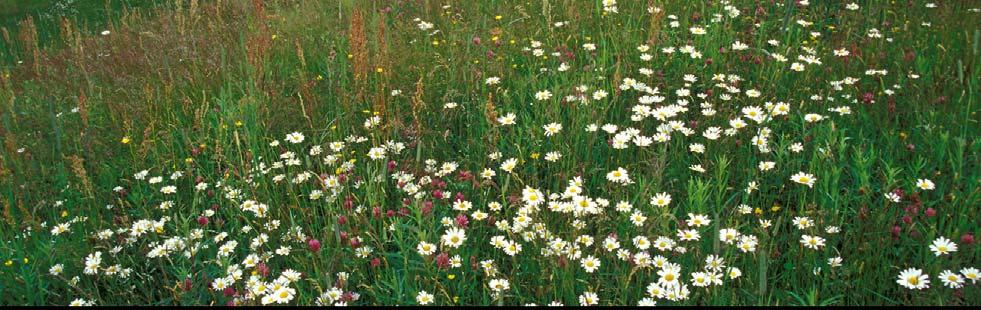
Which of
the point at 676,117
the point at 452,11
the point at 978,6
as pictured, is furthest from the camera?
the point at 452,11

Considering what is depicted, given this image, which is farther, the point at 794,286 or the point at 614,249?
the point at 614,249

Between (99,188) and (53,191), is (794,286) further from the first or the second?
(53,191)

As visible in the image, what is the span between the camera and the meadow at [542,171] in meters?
2.30

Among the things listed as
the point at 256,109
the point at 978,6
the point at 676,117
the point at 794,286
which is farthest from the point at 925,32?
the point at 256,109

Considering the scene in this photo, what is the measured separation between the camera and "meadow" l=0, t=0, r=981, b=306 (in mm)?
2303

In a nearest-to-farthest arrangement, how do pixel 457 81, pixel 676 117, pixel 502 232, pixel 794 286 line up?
pixel 794 286
pixel 502 232
pixel 676 117
pixel 457 81

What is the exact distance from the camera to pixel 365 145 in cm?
341

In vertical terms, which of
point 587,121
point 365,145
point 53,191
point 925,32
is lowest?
point 53,191

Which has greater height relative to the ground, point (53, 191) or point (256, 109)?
point (256, 109)

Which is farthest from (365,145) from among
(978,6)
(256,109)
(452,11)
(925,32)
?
(978,6)

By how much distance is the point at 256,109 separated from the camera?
3523 mm

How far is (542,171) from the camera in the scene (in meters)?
3.09

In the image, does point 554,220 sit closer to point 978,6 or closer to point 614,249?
point 614,249

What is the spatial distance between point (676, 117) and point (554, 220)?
109 cm
